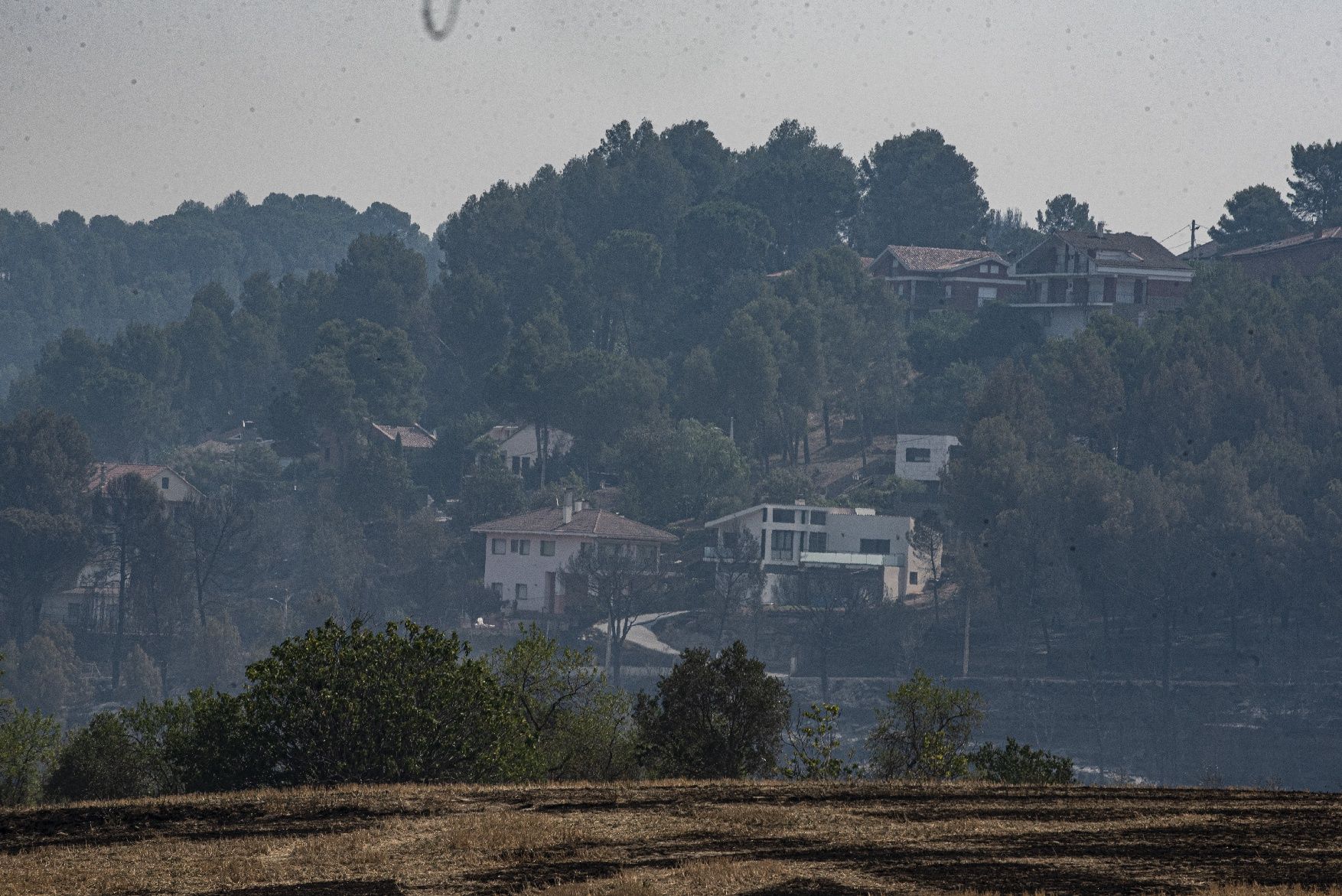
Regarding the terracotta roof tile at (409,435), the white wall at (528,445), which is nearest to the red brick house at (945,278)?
the white wall at (528,445)

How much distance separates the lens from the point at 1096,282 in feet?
531

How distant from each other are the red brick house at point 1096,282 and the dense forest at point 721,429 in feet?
14.0

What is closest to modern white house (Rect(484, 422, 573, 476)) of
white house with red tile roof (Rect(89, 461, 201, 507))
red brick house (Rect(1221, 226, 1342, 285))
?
white house with red tile roof (Rect(89, 461, 201, 507))

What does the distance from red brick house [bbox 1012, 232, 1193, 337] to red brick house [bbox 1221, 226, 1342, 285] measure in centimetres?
532

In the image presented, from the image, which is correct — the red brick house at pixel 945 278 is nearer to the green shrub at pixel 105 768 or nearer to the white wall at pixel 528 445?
the white wall at pixel 528 445

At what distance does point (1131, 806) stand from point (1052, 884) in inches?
266

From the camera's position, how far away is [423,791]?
112ft

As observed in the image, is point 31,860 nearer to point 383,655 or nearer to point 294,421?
point 383,655

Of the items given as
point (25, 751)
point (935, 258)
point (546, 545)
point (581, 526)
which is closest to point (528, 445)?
point (546, 545)

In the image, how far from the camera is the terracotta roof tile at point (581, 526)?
135625mm

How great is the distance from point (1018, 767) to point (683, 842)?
24621 mm

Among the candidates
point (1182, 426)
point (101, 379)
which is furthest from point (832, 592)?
point (101, 379)

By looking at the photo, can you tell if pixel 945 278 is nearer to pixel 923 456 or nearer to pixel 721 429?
pixel 721 429

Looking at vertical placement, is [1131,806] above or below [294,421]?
below
